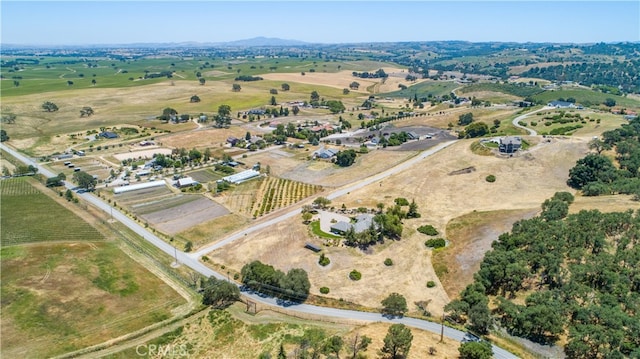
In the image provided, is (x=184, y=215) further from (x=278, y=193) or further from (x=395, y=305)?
(x=395, y=305)

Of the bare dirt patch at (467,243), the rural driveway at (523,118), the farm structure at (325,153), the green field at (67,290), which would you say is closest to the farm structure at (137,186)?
the green field at (67,290)

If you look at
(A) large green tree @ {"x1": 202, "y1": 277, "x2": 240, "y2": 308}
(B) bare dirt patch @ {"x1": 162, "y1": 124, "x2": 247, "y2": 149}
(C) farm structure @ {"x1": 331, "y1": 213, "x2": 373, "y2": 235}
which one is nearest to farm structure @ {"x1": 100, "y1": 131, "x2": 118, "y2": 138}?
(B) bare dirt patch @ {"x1": 162, "y1": 124, "x2": 247, "y2": 149}

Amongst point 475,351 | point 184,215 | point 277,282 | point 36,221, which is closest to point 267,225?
point 184,215

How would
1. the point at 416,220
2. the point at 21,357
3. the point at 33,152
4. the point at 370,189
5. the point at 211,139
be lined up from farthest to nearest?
the point at 211,139 → the point at 33,152 → the point at 370,189 → the point at 416,220 → the point at 21,357

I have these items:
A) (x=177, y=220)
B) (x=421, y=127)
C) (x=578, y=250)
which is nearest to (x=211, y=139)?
(x=177, y=220)

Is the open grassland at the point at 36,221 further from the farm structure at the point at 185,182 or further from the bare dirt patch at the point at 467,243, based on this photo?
the bare dirt patch at the point at 467,243

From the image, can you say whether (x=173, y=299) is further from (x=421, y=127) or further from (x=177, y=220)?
(x=421, y=127)
